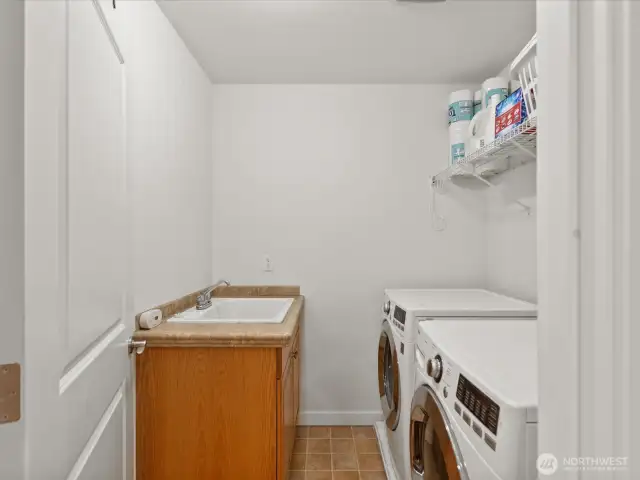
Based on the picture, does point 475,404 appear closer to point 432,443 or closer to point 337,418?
point 432,443

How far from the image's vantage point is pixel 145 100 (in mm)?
1589

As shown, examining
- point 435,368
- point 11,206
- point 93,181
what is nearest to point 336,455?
point 435,368

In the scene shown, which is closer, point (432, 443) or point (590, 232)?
point (590, 232)

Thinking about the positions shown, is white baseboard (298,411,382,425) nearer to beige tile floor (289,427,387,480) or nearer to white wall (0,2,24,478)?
beige tile floor (289,427,387,480)

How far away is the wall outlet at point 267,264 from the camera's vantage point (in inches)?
102

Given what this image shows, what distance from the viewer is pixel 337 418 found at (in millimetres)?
2564

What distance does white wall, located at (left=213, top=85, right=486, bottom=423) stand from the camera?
2.59m

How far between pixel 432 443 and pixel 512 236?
1581 mm

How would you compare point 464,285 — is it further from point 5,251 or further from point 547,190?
point 5,251

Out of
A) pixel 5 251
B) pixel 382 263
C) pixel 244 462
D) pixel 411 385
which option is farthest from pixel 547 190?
pixel 382 263

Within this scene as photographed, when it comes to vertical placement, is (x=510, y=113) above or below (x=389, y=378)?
above

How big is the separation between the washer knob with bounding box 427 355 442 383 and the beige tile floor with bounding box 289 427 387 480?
1.21 m

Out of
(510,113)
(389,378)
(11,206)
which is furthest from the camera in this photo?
(389,378)

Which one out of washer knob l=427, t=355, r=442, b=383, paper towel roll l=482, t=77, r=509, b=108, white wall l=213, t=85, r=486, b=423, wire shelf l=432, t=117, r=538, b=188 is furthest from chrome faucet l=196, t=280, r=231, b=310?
paper towel roll l=482, t=77, r=509, b=108
